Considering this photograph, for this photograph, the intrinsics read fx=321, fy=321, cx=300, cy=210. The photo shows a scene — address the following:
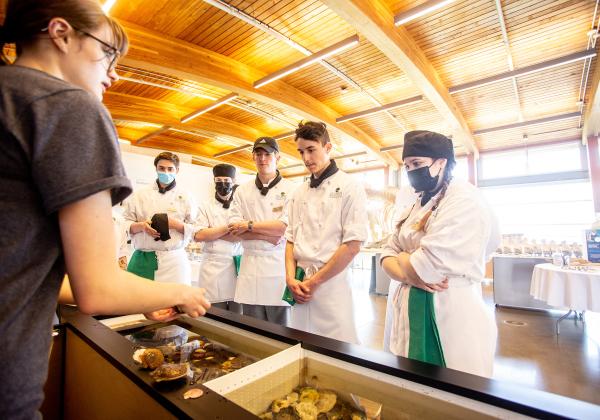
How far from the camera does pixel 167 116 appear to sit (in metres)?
9.07

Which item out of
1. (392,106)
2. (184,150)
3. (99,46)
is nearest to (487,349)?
(99,46)

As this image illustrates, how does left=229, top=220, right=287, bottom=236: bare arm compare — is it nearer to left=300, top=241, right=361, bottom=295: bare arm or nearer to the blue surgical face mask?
left=300, top=241, right=361, bottom=295: bare arm

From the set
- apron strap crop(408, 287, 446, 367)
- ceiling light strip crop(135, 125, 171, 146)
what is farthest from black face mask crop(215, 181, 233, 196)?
ceiling light strip crop(135, 125, 171, 146)

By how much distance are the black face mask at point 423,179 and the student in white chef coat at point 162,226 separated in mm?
1999

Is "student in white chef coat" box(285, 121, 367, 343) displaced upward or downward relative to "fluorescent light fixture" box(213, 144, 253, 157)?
downward

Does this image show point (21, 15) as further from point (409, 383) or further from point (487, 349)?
point (487, 349)

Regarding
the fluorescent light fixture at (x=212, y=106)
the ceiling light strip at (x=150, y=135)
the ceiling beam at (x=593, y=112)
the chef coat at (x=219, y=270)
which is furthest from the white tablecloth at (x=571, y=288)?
the ceiling light strip at (x=150, y=135)

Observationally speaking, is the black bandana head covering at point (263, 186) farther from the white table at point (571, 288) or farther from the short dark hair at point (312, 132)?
the white table at point (571, 288)

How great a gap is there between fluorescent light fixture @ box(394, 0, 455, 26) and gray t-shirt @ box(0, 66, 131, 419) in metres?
5.39

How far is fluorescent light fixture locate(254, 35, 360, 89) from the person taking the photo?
17.9ft

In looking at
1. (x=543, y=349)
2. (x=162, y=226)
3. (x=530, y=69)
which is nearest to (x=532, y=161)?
(x=530, y=69)

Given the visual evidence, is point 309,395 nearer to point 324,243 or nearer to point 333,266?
point 333,266

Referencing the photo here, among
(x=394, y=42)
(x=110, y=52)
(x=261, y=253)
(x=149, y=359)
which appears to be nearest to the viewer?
(x=110, y=52)

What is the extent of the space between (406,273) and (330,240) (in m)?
0.57
